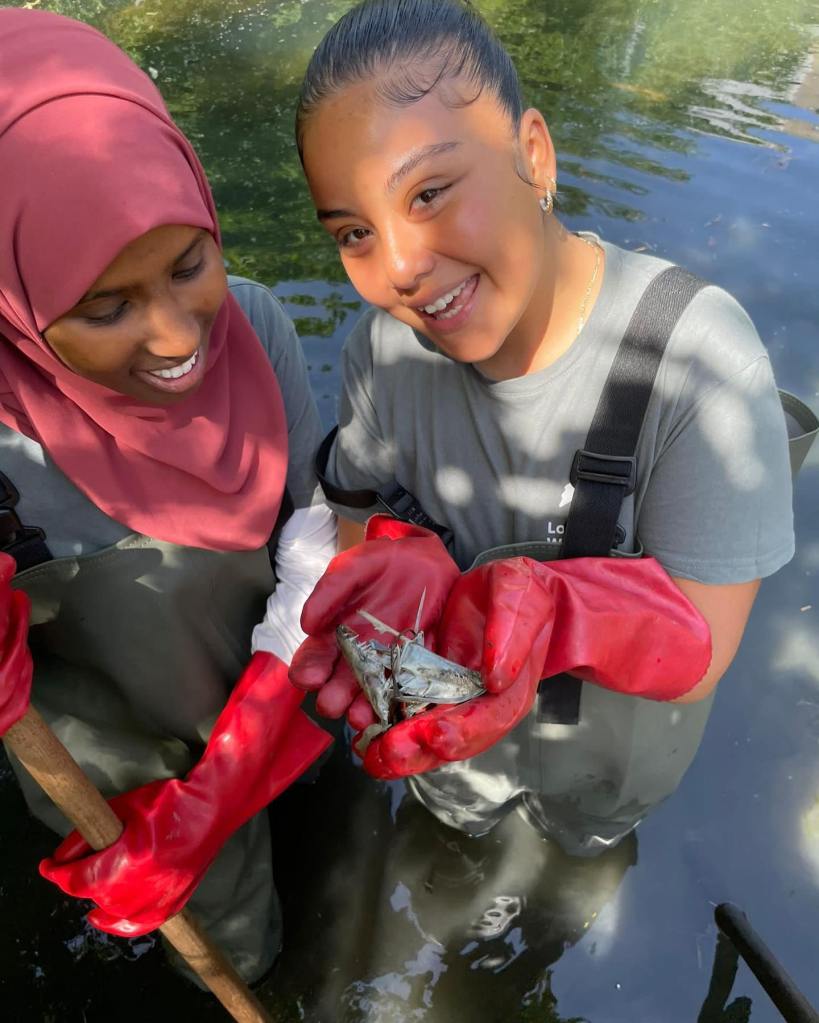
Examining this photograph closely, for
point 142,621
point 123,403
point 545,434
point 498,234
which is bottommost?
point 142,621

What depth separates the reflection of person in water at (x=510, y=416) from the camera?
4.29 feet

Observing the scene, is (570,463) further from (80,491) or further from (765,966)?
(765,966)

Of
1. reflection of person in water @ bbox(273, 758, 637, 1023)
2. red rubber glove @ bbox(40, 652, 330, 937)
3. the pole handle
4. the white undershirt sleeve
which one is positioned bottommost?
reflection of person in water @ bbox(273, 758, 637, 1023)

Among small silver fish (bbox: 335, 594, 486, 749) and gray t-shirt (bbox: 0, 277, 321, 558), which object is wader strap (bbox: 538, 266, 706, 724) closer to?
small silver fish (bbox: 335, 594, 486, 749)

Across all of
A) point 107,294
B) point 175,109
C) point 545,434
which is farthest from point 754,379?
point 175,109

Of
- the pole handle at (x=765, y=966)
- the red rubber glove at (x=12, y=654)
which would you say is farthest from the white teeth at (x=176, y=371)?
the pole handle at (x=765, y=966)

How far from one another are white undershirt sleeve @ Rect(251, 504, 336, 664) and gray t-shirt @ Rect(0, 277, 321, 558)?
0.06 meters

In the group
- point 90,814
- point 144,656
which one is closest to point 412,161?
point 144,656

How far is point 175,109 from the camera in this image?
588cm

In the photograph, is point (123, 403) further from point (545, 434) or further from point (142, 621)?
point (545, 434)

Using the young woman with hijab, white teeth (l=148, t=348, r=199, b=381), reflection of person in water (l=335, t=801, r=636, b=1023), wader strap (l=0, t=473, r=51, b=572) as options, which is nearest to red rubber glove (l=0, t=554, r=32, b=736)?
the young woman with hijab

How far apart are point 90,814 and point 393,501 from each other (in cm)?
90

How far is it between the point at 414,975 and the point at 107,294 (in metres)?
2.04

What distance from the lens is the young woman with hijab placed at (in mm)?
1366
